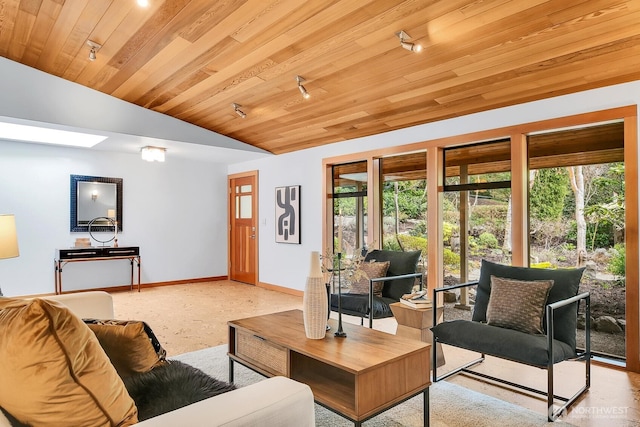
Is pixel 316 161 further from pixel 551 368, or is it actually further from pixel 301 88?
pixel 551 368

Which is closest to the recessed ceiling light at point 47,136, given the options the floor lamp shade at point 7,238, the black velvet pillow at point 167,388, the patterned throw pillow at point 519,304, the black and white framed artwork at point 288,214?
the black and white framed artwork at point 288,214

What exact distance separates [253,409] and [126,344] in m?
0.81

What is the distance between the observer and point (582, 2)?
2287mm

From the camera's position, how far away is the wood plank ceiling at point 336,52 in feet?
8.39

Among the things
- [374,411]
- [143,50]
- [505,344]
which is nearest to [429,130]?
[505,344]

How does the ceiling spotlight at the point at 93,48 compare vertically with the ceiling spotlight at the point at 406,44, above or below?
above

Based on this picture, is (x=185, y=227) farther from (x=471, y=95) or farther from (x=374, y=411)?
(x=374, y=411)

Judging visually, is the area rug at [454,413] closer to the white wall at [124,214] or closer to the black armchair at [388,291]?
the black armchair at [388,291]

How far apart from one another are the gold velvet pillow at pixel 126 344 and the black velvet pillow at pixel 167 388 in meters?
0.04

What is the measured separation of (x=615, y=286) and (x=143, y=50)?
4.43m

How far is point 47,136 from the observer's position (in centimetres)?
521

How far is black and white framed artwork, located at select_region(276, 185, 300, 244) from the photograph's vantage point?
599 centimetres

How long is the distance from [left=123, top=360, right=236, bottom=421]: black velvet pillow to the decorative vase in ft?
2.16

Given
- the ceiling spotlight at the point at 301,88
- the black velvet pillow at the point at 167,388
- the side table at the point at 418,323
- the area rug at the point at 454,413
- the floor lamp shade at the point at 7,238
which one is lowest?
the area rug at the point at 454,413
